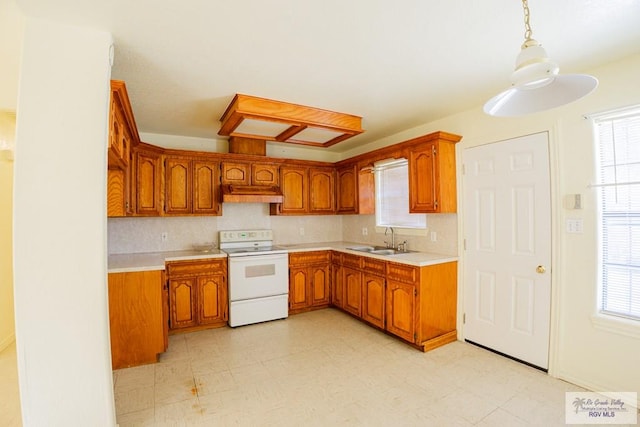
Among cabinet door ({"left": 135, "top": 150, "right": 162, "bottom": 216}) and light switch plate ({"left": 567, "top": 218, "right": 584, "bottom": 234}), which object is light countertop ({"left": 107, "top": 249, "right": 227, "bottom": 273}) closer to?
cabinet door ({"left": 135, "top": 150, "right": 162, "bottom": 216})

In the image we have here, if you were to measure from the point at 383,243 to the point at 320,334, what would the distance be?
158 centimetres

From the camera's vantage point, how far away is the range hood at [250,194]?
3.84m

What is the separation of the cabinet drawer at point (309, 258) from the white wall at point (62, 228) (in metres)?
2.54

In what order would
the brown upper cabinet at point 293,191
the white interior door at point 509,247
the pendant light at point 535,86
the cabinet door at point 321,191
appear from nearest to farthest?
the pendant light at point 535,86 < the white interior door at point 509,247 < the brown upper cabinet at point 293,191 < the cabinet door at point 321,191

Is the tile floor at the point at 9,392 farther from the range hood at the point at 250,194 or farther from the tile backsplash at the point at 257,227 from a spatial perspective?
the range hood at the point at 250,194

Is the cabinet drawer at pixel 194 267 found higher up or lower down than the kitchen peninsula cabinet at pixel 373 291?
higher up

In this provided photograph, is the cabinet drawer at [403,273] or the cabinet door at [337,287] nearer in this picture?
the cabinet drawer at [403,273]

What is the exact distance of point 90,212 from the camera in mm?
1710

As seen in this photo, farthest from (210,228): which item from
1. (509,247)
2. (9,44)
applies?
(509,247)

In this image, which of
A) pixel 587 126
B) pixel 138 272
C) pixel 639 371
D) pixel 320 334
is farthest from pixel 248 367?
pixel 587 126

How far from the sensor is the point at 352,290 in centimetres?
393

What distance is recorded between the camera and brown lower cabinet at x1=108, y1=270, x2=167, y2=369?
2.68 meters

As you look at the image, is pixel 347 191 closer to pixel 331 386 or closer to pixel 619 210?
pixel 331 386

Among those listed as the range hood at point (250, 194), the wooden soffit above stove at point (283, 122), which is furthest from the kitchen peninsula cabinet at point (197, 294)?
the wooden soffit above stove at point (283, 122)
